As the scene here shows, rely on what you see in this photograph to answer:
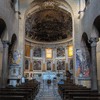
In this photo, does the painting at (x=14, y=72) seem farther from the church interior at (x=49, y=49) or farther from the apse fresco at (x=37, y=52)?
the apse fresco at (x=37, y=52)

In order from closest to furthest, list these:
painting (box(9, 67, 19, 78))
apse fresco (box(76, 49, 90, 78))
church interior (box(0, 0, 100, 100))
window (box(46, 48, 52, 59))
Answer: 1. church interior (box(0, 0, 100, 100))
2. apse fresco (box(76, 49, 90, 78))
3. painting (box(9, 67, 19, 78))
4. window (box(46, 48, 52, 59))

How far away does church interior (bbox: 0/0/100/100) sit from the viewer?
15.0 m

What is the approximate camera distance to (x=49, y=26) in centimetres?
3553

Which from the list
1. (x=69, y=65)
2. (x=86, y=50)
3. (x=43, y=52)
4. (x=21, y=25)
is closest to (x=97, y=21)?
(x=86, y=50)

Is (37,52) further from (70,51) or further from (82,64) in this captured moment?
(82,64)

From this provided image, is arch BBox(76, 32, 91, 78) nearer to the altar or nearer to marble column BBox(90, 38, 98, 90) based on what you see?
marble column BBox(90, 38, 98, 90)

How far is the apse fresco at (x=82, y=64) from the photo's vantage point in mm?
21672

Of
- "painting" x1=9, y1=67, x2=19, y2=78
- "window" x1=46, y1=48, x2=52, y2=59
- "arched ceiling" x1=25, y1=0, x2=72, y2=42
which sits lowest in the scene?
"painting" x1=9, y1=67, x2=19, y2=78

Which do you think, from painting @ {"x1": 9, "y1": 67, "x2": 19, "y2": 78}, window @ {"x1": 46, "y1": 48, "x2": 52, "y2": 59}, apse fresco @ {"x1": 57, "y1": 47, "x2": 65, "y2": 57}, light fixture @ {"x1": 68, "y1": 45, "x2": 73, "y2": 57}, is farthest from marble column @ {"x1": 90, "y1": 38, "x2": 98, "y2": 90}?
window @ {"x1": 46, "y1": 48, "x2": 52, "y2": 59}

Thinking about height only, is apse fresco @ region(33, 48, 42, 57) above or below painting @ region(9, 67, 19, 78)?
above

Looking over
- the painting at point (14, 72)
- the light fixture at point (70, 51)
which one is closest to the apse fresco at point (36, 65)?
the light fixture at point (70, 51)

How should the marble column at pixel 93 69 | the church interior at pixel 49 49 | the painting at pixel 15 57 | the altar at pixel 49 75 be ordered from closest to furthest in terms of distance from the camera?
the church interior at pixel 49 49 → the marble column at pixel 93 69 → the painting at pixel 15 57 → the altar at pixel 49 75

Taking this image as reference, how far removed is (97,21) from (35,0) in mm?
11029

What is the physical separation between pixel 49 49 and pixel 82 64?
1684cm
